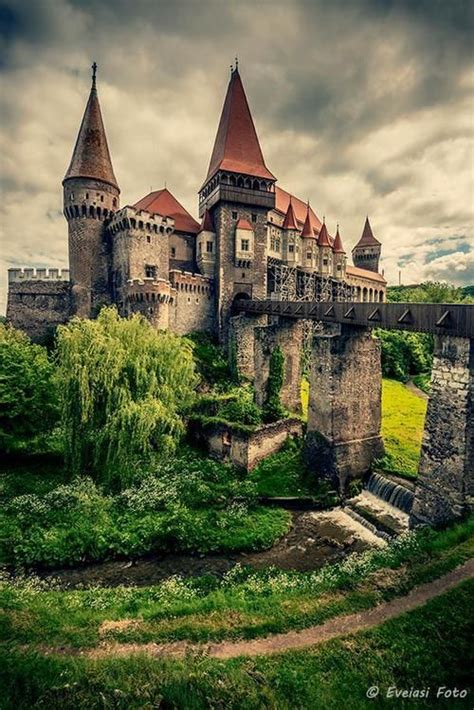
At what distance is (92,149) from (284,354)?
22.7 metres

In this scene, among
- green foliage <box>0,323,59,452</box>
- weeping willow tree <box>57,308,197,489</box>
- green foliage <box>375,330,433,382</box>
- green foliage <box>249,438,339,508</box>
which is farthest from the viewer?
green foliage <box>375,330,433,382</box>

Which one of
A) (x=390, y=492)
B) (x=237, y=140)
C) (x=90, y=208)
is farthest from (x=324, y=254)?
(x=390, y=492)

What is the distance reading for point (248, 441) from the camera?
18.8 meters

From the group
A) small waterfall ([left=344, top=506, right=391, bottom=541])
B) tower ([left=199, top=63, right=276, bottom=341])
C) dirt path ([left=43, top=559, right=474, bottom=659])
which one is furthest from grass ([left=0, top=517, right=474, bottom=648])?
tower ([left=199, top=63, right=276, bottom=341])

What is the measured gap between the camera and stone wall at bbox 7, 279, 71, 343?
3015 centimetres

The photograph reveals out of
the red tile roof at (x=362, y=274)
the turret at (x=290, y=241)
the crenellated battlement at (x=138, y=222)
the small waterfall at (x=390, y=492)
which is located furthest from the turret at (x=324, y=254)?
the small waterfall at (x=390, y=492)

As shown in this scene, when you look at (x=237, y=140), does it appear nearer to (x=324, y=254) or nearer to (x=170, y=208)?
(x=170, y=208)

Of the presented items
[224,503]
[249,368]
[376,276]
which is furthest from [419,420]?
[376,276]

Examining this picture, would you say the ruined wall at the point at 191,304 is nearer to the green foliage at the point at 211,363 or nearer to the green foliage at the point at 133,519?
the green foliage at the point at 211,363

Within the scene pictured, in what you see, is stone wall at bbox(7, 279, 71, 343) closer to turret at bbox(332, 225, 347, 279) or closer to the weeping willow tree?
the weeping willow tree

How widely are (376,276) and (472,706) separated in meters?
63.4

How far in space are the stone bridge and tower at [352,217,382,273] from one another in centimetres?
4660

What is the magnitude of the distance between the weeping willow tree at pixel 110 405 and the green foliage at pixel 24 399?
2222 millimetres

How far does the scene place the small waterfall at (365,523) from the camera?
1393 centimetres
